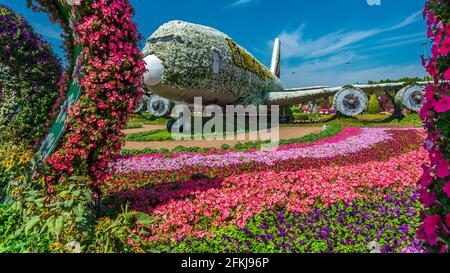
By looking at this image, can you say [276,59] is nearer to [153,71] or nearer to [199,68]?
[199,68]

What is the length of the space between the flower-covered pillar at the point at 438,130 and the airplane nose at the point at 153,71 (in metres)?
11.5

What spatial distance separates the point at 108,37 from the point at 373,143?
32.7 ft

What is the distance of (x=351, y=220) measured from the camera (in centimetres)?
396

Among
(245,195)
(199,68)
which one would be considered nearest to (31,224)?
(245,195)

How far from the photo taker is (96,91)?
409 centimetres

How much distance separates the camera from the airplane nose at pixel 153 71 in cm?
1247

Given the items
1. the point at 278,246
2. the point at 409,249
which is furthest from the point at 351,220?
the point at 278,246

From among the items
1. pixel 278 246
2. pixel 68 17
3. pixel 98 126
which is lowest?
pixel 278 246

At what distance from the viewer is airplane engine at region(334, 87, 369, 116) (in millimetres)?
21438

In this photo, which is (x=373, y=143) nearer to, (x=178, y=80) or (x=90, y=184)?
(x=178, y=80)

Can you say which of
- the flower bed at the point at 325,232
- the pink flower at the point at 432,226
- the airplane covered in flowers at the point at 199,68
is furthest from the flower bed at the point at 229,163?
Result: the pink flower at the point at 432,226

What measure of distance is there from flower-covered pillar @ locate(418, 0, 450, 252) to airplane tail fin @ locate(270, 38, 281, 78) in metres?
32.2

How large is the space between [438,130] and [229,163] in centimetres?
657

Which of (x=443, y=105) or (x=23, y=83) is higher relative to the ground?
(x=23, y=83)
